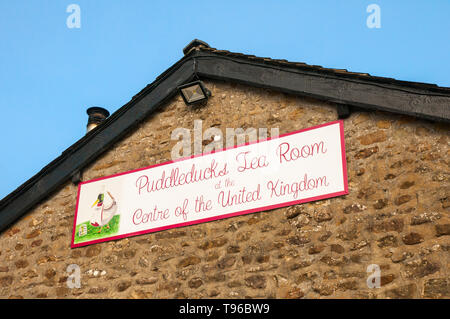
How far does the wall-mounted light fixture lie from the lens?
6.60 metres

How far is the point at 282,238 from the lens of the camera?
17.7 ft

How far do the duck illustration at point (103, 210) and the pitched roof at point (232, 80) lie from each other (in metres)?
0.64

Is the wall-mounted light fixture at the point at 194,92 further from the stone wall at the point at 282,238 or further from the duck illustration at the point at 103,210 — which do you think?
the duck illustration at the point at 103,210

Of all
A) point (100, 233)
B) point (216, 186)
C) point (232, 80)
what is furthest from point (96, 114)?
point (216, 186)

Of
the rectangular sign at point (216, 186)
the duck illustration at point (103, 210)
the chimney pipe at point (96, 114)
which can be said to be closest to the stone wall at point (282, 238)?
the rectangular sign at point (216, 186)

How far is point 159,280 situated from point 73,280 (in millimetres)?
1162

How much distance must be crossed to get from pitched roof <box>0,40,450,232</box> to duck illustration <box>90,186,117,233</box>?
2.10ft

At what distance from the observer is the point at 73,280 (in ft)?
20.5

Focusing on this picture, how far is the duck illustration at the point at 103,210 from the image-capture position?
649 centimetres

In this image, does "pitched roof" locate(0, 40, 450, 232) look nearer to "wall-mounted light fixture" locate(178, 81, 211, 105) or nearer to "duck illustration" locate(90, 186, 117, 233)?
"wall-mounted light fixture" locate(178, 81, 211, 105)

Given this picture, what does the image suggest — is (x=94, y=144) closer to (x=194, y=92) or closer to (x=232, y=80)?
(x=194, y=92)

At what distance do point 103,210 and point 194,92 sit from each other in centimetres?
186

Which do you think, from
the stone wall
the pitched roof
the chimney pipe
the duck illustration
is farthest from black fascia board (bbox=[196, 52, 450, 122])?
the chimney pipe
